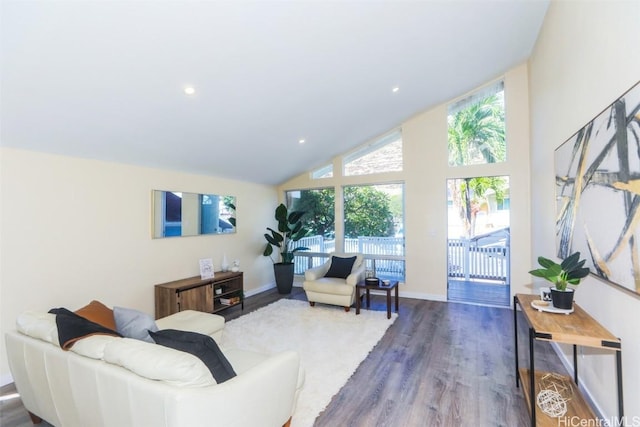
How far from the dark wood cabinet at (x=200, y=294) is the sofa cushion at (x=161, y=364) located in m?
2.43

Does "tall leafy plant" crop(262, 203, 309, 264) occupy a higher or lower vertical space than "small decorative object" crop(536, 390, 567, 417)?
higher

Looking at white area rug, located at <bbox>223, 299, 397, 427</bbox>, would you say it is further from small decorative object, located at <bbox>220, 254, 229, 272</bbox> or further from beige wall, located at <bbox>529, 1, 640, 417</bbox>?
beige wall, located at <bbox>529, 1, 640, 417</bbox>

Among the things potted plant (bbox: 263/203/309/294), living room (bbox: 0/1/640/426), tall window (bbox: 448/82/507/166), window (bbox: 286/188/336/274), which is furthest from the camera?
window (bbox: 286/188/336/274)

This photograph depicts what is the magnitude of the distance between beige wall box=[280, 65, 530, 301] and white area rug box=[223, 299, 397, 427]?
140 centimetres

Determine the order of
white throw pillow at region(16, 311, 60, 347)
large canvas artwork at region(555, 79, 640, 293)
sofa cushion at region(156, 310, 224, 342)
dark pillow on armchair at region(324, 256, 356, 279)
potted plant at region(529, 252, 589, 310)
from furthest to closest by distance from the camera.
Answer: dark pillow on armchair at region(324, 256, 356, 279) < sofa cushion at region(156, 310, 224, 342) < potted plant at region(529, 252, 589, 310) < white throw pillow at region(16, 311, 60, 347) < large canvas artwork at region(555, 79, 640, 293)

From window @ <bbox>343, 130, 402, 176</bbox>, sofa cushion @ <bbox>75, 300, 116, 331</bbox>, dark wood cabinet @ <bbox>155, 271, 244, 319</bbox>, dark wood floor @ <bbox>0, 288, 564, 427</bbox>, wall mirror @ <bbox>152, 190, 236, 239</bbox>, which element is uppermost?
window @ <bbox>343, 130, 402, 176</bbox>

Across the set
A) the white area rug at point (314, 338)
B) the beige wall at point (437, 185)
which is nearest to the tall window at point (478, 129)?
the beige wall at point (437, 185)

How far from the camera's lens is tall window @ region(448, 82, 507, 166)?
15.5ft

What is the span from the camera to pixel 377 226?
5.68 meters

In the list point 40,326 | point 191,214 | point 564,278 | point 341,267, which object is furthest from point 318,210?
point 40,326

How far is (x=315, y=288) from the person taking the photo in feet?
15.0

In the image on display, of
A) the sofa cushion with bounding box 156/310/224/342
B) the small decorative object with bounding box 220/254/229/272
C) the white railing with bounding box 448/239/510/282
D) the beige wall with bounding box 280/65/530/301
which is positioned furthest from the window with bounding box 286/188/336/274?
the sofa cushion with bounding box 156/310/224/342

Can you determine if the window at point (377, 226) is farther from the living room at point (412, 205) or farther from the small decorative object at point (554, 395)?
the small decorative object at point (554, 395)

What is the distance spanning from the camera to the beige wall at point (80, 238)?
2604 mm
